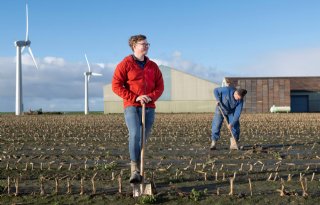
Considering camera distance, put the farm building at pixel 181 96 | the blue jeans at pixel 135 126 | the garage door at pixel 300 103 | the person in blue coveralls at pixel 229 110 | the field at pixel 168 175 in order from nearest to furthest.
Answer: the field at pixel 168 175, the blue jeans at pixel 135 126, the person in blue coveralls at pixel 229 110, the farm building at pixel 181 96, the garage door at pixel 300 103

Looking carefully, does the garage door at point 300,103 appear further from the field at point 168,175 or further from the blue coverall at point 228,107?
the blue coverall at point 228,107

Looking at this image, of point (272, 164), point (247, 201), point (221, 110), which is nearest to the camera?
point (247, 201)

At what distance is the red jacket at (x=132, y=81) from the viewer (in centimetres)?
A: 571

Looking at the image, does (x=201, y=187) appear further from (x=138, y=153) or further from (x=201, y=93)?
(x=201, y=93)

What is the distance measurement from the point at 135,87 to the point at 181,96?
5120cm

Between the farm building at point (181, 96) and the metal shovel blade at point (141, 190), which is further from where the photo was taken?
the farm building at point (181, 96)

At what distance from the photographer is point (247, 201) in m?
4.95

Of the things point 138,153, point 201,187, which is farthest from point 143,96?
point 201,187

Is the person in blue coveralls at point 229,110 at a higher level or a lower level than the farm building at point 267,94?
lower

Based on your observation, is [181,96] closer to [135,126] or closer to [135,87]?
[135,87]

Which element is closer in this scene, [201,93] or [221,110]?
[221,110]

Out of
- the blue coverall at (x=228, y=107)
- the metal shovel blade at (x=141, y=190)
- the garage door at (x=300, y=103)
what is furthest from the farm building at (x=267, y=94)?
the metal shovel blade at (x=141, y=190)

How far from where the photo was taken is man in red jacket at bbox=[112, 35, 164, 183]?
5691 millimetres

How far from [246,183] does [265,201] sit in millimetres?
1102
